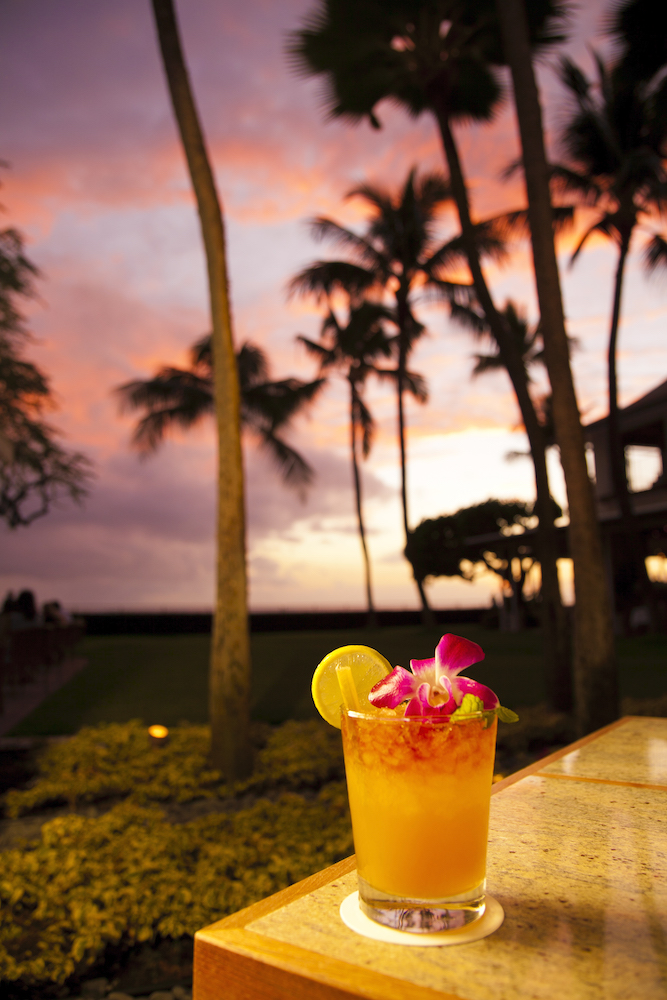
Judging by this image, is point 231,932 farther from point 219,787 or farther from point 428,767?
point 219,787

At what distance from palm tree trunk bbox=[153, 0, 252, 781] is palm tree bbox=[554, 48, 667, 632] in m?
10.6

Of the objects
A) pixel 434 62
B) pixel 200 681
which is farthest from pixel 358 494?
pixel 434 62

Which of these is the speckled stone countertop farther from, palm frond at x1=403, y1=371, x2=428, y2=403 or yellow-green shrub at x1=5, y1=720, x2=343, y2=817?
palm frond at x1=403, y1=371, x2=428, y2=403

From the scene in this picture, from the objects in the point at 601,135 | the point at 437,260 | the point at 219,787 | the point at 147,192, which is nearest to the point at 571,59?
the point at 601,135

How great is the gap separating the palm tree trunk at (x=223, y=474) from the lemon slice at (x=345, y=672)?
4513 millimetres

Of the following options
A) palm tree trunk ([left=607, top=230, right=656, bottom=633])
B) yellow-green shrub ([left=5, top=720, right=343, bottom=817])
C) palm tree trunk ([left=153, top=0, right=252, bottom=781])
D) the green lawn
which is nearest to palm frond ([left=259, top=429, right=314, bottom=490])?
the green lawn

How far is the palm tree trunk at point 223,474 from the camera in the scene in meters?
5.24

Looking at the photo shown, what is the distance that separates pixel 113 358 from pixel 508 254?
28.6 feet

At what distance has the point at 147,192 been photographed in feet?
30.9

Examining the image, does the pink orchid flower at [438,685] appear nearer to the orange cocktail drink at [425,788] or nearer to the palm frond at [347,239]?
the orange cocktail drink at [425,788]

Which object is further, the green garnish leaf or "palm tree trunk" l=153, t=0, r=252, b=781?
"palm tree trunk" l=153, t=0, r=252, b=781

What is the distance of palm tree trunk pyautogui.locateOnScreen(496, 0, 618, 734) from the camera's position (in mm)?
4805

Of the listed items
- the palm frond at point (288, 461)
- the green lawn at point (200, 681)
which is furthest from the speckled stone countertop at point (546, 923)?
the palm frond at point (288, 461)

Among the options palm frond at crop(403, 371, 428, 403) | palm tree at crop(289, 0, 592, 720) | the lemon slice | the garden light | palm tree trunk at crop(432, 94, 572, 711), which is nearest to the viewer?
the lemon slice
